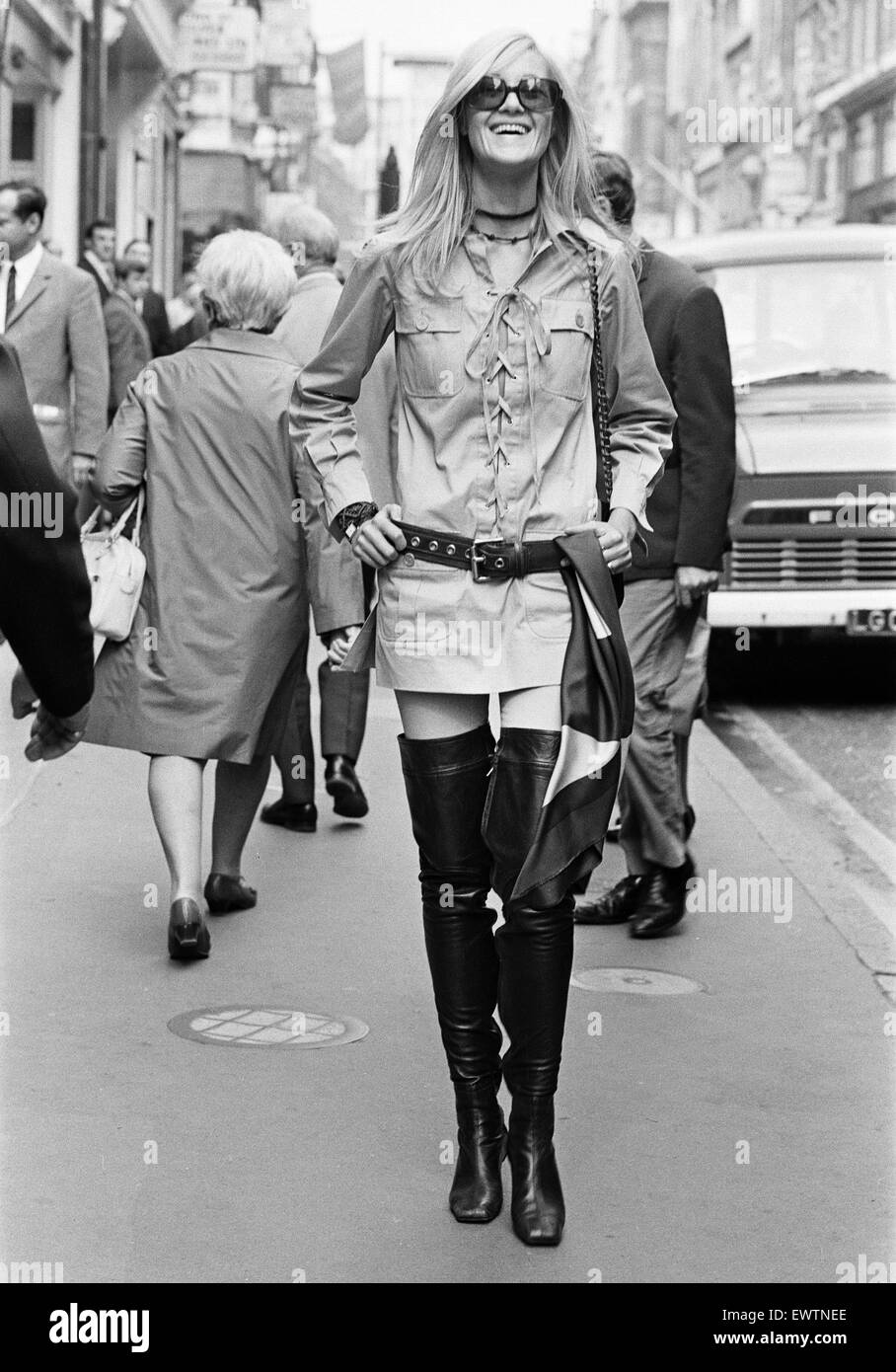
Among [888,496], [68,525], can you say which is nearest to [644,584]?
[68,525]

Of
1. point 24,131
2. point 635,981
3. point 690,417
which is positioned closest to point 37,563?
point 635,981

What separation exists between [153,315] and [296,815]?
11154 mm

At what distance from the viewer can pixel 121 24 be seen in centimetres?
2522

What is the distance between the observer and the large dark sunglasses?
12.4ft

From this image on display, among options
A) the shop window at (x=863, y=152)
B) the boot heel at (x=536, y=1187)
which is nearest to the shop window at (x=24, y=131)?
the boot heel at (x=536, y=1187)

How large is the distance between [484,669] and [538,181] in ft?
2.95

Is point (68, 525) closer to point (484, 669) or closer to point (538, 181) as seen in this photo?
point (484, 669)

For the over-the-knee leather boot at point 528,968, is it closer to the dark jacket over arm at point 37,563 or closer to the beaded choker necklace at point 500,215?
the beaded choker necklace at point 500,215

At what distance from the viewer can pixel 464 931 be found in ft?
12.9

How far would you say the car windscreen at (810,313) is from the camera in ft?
37.9

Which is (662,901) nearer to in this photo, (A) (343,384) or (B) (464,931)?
(B) (464,931)

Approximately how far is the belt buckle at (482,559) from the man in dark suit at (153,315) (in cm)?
1412

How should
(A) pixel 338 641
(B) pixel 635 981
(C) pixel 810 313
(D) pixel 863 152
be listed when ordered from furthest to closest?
(D) pixel 863 152
(C) pixel 810 313
(B) pixel 635 981
(A) pixel 338 641

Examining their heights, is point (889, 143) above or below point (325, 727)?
above
